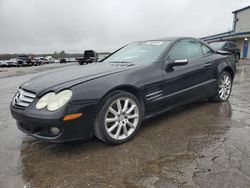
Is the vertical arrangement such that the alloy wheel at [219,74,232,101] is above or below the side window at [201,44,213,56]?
below

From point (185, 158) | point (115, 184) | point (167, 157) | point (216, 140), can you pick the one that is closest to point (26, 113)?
point (115, 184)

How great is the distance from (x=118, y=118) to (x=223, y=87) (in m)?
3.00

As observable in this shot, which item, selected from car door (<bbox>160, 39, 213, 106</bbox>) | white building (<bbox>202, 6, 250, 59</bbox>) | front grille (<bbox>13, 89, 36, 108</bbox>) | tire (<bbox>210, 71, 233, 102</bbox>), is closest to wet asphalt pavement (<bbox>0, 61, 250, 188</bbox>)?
car door (<bbox>160, 39, 213, 106</bbox>)

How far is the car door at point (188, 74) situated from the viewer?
3782 mm

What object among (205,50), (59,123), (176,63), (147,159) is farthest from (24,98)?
(205,50)

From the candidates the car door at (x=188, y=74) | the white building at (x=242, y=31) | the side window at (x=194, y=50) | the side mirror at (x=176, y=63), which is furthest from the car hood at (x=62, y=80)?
the white building at (x=242, y=31)

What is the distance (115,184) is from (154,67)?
1891 millimetres

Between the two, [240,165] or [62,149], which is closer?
[240,165]

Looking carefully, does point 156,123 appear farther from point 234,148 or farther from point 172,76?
point 234,148

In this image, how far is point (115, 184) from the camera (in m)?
2.31

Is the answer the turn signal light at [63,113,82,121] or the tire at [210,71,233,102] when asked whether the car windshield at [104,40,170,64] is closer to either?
the turn signal light at [63,113,82,121]

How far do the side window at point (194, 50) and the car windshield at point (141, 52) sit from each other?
0.53 m

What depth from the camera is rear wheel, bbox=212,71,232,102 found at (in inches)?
196

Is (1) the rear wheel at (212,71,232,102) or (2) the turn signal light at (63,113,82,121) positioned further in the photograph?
(1) the rear wheel at (212,71,232,102)
